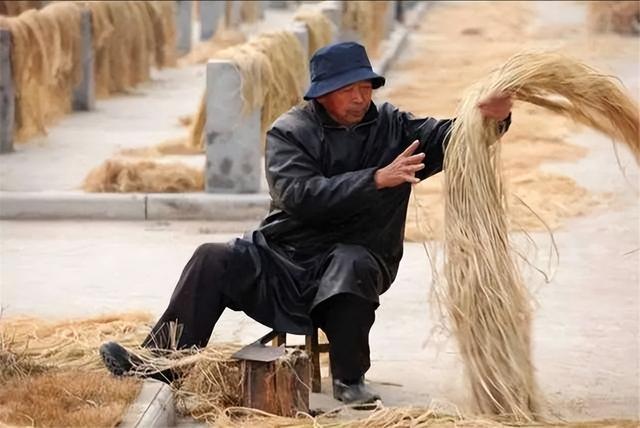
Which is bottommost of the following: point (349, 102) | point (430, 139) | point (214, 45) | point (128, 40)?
point (214, 45)

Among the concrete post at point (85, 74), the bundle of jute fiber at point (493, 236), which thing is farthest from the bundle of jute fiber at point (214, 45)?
the bundle of jute fiber at point (493, 236)

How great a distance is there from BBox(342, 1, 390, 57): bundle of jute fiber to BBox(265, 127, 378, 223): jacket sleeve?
1223 centimetres

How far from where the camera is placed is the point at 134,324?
6945 mm

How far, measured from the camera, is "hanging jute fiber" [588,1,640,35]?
22938 millimetres

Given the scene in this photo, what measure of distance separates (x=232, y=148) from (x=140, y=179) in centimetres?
67

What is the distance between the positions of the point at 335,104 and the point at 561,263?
3218mm

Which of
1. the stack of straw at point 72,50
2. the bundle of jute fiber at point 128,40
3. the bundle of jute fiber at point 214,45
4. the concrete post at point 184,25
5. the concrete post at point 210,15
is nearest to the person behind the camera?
the stack of straw at point 72,50

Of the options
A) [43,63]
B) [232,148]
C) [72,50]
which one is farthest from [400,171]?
[72,50]

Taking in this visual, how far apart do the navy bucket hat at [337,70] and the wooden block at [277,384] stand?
1.01 metres

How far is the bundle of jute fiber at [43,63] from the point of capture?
12.1m

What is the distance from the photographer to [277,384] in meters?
5.53

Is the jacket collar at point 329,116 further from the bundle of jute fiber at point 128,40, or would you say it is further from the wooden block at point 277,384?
the bundle of jute fiber at point 128,40

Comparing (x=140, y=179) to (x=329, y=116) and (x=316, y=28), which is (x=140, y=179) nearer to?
(x=316, y=28)

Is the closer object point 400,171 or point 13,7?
point 400,171
